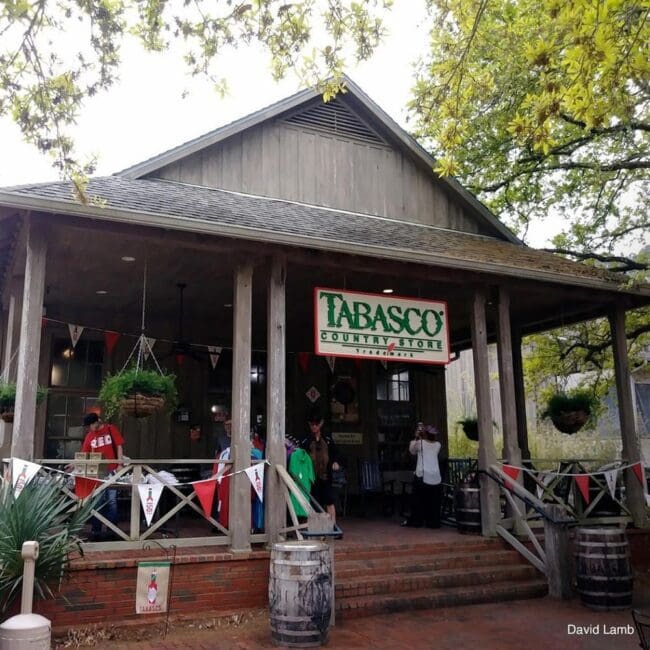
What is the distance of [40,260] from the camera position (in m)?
7.24

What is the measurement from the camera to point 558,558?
26.3ft

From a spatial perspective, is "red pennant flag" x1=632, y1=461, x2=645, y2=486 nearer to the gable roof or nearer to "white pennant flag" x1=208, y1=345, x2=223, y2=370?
the gable roof

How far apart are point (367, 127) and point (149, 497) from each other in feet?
26.1

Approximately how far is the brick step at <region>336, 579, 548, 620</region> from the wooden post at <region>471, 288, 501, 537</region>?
1006 millimetres

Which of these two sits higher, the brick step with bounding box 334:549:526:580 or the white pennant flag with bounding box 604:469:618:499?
the white pennant flag with bounding box 604:469:618:499

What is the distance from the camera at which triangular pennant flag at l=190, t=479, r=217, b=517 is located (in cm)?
736

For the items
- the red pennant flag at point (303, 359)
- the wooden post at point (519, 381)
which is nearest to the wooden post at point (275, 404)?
the red pennant flag at point (303, 359)

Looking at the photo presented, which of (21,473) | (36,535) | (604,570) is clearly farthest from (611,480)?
(21,473)

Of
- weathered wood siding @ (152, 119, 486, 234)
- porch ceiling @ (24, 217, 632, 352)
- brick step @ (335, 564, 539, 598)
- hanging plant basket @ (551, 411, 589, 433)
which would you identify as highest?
weathered wood siding @ (152, 119, 486, 234)

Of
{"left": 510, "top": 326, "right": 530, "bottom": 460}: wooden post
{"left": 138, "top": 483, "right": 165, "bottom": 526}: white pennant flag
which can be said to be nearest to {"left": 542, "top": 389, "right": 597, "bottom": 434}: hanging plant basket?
{"left": 510, "top": 326, "right": 530, "bottom": 460}: wooden post

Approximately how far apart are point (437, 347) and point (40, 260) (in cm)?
519

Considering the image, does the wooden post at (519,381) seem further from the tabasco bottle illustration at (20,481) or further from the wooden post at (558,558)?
the tabasco bottle illustration at (20,481)

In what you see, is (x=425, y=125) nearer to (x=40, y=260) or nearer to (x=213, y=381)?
(x=40, y=260)

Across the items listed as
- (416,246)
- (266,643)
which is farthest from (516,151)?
(266,643)
